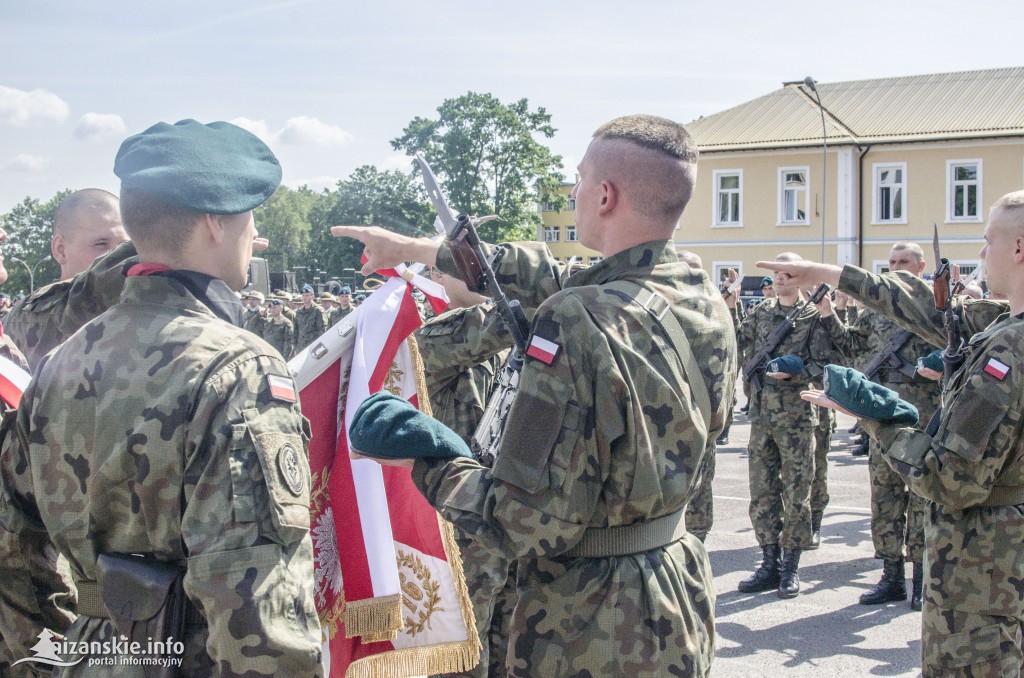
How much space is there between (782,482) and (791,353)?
3.70ft

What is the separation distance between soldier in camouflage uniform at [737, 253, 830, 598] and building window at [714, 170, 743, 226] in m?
26.9

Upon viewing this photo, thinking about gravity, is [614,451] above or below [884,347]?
above

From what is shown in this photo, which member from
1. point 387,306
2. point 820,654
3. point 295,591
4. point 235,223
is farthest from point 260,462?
point 820,654

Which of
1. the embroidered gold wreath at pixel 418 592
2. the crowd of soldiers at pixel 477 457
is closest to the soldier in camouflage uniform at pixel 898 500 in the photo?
the crowd of soldiers at pixel 477 457

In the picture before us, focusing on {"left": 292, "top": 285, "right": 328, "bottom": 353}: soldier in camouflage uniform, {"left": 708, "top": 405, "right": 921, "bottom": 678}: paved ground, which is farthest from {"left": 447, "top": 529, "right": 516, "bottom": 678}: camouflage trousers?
{"left": 292, "top": 285, "right": 328, "bottom": 353}: soldier in camouflage uniform

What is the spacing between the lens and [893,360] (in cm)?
746

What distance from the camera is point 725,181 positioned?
3422cm

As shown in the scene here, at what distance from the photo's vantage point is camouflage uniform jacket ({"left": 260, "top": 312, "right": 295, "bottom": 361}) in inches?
818

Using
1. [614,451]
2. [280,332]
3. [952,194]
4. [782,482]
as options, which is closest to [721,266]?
[952,194]

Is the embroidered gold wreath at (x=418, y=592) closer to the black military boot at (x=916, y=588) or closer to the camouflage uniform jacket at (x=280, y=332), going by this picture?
the black military boot at (x=916, y=588)

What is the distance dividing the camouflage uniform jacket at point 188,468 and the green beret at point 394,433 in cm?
31

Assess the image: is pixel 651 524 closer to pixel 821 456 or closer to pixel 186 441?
pixel 186 441

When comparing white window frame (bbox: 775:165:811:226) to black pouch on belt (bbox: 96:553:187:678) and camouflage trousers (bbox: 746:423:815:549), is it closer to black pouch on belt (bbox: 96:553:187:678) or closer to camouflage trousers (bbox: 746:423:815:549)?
camouflage trousers (bbox: 746:423:815:549)

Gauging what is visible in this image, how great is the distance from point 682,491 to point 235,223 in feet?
4.33
